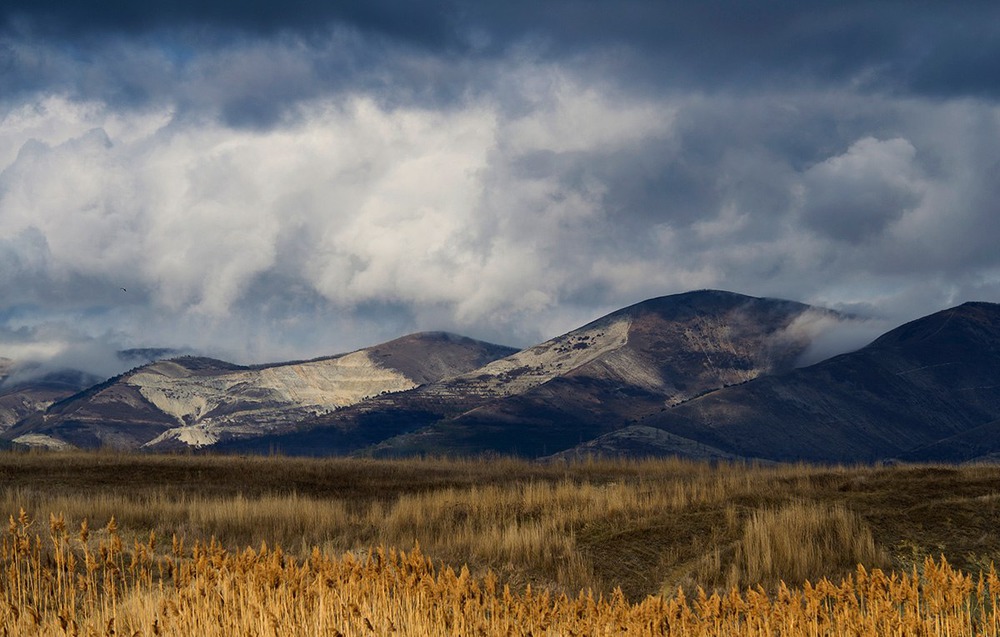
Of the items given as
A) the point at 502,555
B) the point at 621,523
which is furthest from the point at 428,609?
the point at 621,523

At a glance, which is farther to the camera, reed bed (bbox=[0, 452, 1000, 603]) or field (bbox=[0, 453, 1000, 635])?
reed bed (bbox=[0, 452, 1000, 603])

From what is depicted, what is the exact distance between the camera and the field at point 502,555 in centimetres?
945

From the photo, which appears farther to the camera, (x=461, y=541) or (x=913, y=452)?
(x=913, y=452)

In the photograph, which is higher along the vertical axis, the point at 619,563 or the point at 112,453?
the point at 112,453

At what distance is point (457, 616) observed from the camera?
9.20m

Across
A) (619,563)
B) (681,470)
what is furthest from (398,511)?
(681,470)

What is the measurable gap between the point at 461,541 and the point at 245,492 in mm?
10818

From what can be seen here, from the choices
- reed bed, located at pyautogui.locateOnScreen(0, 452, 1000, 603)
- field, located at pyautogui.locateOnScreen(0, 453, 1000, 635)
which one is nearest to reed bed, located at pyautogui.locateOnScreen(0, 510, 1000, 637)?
field, located at pyautogui.locateOnScreen(0, 453, 1000, 635)

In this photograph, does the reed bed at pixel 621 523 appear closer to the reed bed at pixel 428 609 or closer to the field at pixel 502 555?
the field at pixel 502 555

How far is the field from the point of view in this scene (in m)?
9.45

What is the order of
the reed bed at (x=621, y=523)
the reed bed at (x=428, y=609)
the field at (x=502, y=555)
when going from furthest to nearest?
the reed bed at (x=621, y=523), the field at (x=502, y=555), the reed bed at (x=428, y=609)

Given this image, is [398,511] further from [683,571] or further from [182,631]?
[182,631]

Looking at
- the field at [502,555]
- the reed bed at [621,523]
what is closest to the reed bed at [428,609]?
the field at [502,555]

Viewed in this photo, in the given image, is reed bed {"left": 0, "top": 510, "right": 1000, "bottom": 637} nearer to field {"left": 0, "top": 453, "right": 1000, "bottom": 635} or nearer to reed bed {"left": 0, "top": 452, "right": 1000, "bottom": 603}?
field {"left": 0, "top": 453, "right": 1000, "bottom": 635}
